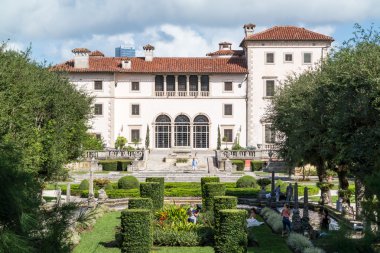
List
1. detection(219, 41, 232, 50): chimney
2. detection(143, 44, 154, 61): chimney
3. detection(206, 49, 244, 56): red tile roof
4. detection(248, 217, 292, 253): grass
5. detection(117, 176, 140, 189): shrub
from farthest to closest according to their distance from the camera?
1. detection(219, 41, 232, 50): chimney
2. detection(206, 49, 244, 56): red tile roof
3. detection(143, 44, 154, 61): chimney
4. detection(117, 176, 140, 189): shrub
5. detection(248, 217, 292, 253): grass

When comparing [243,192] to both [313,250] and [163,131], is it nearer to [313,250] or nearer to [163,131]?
[313,250]

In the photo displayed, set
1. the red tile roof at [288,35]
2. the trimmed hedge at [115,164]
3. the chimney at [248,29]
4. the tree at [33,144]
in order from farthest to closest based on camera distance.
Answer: the chimney at [248,29]
the red tile roof at [288,35]
the trimmed hedge at [115,164]
the tree at [33,144]

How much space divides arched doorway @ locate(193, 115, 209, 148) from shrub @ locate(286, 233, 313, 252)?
124 ft

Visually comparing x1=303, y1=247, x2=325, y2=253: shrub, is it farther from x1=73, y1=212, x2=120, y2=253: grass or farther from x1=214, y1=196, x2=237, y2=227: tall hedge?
x1=73, y1=212, x2=120, y2=253: grass

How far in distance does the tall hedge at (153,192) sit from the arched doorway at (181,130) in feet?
100

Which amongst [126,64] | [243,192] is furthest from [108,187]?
[126,64]

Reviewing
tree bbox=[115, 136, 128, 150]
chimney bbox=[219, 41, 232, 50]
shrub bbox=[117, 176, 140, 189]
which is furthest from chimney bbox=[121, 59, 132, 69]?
shrub bbox=[117, 176, 140, 189]

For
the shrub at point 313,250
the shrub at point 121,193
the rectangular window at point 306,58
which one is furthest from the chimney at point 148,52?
the shrub at point 313,250

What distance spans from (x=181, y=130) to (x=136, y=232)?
39.8 metres

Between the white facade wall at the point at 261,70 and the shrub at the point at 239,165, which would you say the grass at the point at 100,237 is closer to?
the shrub at the point at 239,165

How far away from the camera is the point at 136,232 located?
17859 mm

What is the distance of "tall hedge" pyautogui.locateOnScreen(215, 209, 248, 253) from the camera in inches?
695

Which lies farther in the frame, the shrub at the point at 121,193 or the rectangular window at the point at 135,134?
the rectangular window at the point at 135,134

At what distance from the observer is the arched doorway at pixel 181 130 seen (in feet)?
188
